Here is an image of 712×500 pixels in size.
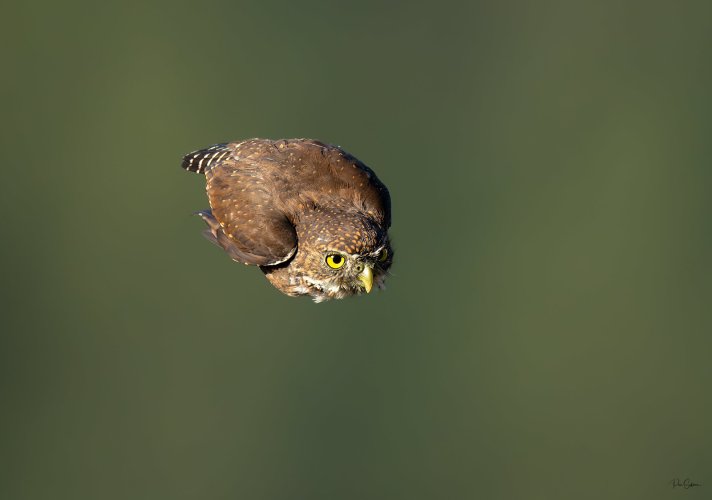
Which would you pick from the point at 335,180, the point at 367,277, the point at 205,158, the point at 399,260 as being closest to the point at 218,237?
the point at 205,158

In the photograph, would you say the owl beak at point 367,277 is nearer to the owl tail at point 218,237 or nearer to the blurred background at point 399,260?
→ the owl tail at point 218,237

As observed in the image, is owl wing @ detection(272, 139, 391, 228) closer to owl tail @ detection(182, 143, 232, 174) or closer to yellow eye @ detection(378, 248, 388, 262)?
yellow eye @ detection(378, 248, 388, 262)

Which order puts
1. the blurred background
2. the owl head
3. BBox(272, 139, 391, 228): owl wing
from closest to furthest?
the owl head → BBox(272, 139, 391, 228): owl wing → the blurred background

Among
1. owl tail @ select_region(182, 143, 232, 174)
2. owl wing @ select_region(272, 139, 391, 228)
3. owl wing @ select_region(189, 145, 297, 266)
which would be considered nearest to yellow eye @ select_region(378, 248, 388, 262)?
owl wing @ select_region(272, 139, 391, 228)

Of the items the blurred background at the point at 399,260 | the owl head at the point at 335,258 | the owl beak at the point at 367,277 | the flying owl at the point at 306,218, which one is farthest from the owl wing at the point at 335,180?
A: the blurred background at the point at 399,260

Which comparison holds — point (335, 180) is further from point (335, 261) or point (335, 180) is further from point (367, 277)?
point (367, 277)
